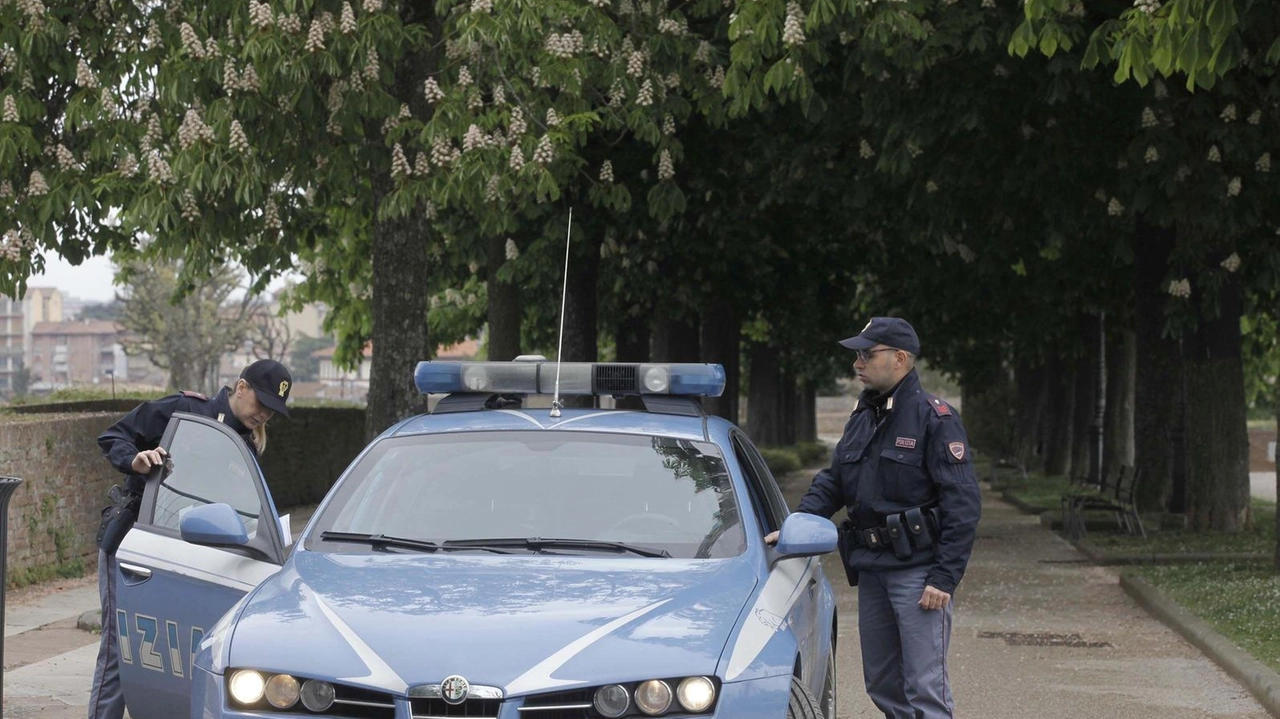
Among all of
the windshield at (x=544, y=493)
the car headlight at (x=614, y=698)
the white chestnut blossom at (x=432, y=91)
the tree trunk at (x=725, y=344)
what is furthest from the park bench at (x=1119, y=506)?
the car headlight at (x=614, y=698)

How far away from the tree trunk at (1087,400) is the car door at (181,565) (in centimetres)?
2514

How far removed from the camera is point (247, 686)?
192 inches

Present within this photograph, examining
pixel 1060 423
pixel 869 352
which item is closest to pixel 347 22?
pixel 869 352

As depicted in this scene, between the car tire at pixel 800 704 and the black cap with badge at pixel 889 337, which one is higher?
the black cap with badge at pixel 889 337

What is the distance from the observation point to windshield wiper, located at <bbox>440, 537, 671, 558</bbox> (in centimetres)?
580

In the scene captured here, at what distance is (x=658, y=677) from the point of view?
4793mm

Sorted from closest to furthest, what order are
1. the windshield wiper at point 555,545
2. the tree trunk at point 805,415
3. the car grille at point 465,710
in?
1. the car grille at point 465,710
2. the windshield wiper at point 555,545
3. the tree trunk at point 805,415

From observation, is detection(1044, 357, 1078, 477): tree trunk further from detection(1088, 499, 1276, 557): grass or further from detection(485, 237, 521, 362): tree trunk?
detection(485, 237, 521, 362): tree trunk

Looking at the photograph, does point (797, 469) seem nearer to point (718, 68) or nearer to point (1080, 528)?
point (1080, 528)

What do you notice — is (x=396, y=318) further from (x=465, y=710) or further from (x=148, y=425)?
(x=465, y=710)

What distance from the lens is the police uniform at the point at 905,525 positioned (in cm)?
658

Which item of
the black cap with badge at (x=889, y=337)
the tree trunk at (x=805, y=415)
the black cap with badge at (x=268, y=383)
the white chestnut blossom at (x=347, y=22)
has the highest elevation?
the white chestnut blossom at (x=347, y=22)

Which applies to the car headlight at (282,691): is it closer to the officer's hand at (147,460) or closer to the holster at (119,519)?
the officer's hand at (147,460)

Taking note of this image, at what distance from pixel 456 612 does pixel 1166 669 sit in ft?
23.6
